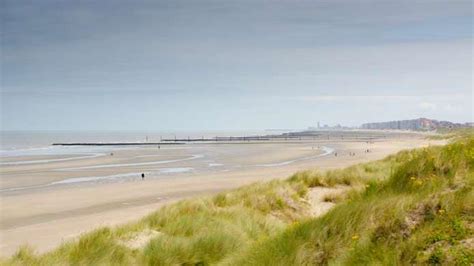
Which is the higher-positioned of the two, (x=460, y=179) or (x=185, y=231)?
(x=460, y=179)

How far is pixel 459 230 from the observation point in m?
5.33

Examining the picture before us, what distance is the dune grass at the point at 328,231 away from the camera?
5492 mm

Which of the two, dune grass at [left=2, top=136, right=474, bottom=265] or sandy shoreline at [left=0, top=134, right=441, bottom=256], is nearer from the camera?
dune grass at [left=2, top=136, right=474, bottom=265]

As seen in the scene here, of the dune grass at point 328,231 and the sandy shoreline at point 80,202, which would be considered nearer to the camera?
the dune grass at point 328,231

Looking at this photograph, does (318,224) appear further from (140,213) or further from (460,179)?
(140,213)

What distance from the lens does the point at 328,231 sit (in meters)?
6.77

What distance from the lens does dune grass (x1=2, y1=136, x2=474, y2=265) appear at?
5.49 metres

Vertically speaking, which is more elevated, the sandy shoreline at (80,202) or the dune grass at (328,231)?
the dune grass at (328,231)

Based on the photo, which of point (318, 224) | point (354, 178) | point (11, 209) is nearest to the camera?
point (318, 224)

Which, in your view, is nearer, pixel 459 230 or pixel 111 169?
pixel 459 230

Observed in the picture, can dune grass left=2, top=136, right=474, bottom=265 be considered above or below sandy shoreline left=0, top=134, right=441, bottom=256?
above

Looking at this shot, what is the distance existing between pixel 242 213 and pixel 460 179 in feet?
18.1

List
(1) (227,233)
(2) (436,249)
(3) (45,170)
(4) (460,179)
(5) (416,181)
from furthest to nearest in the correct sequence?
(3) (45,170)
(1) (227,233)
(5) (416,181)
(4) (460,179)
(2) (436,249)

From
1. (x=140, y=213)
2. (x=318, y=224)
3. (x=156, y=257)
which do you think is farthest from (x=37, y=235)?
(x=318, y=224)
